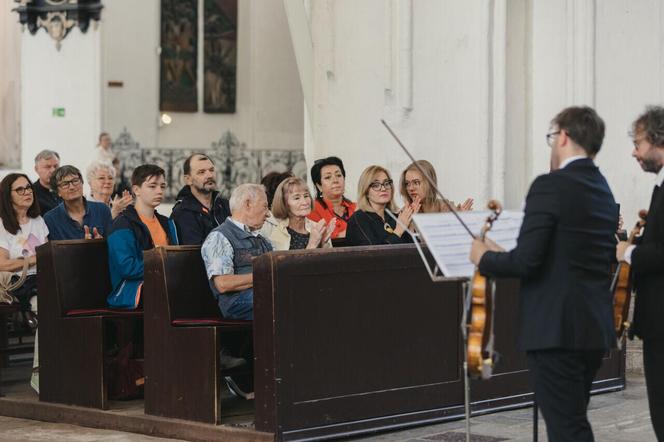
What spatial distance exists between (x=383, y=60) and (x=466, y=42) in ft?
2.69

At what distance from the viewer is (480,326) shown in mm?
5305

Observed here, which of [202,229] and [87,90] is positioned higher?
[87,90]

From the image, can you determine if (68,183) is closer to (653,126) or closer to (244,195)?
(244,195)

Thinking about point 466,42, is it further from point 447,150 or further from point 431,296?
point 431,296

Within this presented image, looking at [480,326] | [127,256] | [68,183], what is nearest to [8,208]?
[68,183]

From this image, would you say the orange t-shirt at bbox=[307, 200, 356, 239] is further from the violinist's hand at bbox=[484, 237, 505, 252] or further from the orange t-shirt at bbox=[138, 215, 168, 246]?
the violinist's hand at bbox=[484, 237, 505, 252]

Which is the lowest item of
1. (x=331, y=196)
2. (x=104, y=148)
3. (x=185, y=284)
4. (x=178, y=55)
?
(x=185, y=284)

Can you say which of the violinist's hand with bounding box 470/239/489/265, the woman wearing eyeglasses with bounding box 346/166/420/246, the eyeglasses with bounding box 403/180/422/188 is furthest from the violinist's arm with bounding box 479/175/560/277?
the eyeglasses with bounding box 403/180/422/188

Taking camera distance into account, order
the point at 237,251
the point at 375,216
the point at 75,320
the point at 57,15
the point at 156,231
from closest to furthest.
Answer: the point at 237,251 → the point at 75,320 → the point at 156,231 → the point at 375,216 → the point at 57,15

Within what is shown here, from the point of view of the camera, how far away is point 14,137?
21094mm

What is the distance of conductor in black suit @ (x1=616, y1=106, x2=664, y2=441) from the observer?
541cm

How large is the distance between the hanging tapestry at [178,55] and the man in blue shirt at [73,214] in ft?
40.1

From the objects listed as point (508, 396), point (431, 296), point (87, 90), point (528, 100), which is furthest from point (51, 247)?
point (87, 90)

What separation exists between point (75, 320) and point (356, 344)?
A: 1.83m
